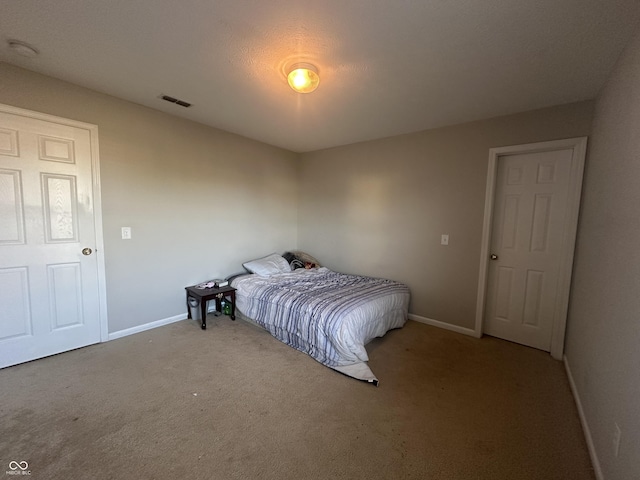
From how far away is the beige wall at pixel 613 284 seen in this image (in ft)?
4.01

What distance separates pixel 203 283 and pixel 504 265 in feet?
12.0

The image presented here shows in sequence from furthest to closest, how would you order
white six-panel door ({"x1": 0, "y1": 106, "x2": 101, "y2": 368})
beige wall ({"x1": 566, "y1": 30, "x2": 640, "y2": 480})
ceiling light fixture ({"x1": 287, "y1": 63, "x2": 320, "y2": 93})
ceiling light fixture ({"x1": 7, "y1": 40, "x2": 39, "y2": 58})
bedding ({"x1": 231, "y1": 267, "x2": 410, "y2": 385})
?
bedding ({"x1": 231, "y1": 267, "x2": 410, "y2": 385})
white six-panel door ({"x1": 0, "y1": 106, "x2": 101, "y2": 368})
ceiling light fixture ({"x1": 287, "y1": 63, "x2": 320, "y2": 93})
ceiling light fixture ({"x1": 7, "y1": 40, "x2": 39, "y2": 58})
beige wall ({"x1": 566, "y1": 30, "x2": 640, "y2": 480})

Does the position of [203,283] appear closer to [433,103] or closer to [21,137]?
[21,137]

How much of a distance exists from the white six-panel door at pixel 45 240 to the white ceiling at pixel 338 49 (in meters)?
0.60

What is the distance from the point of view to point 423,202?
345cm

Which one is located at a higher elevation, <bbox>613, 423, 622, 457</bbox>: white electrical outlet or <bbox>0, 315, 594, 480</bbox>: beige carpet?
<bbox>613, 423, 622, 457</bbox>: white electrical outlet

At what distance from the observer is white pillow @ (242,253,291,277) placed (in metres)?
3.85

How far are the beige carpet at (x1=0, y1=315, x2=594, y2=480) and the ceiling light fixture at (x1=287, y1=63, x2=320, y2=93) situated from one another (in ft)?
7.80

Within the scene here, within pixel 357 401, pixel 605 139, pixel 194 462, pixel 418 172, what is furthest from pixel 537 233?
pixel 194 462

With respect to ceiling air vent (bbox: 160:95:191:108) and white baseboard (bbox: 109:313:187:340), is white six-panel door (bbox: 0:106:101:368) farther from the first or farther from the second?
ceiling air vent (bbox: 160:95:191:108)

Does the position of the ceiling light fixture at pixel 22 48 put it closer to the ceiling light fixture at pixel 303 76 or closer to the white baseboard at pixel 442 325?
the ceiling light fixture at pixel 303 76

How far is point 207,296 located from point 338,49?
9.06 feet

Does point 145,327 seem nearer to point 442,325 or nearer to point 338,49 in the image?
point 338,49

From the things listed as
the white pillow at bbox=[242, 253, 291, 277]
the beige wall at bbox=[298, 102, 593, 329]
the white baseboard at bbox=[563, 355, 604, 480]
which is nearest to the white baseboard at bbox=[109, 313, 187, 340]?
the white pillow at bbox=[242, 253, 291, 277]
